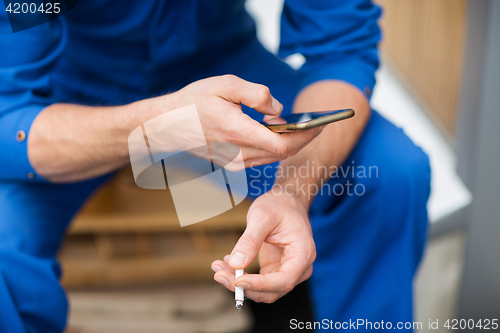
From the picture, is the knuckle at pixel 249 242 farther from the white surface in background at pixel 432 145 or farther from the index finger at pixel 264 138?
the white surface in background at pixel 432 145

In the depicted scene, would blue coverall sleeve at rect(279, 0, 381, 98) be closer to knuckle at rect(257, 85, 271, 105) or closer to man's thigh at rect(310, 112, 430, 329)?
man's thigh at rect(310, 112, 430, 329)

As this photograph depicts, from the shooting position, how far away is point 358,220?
45cm

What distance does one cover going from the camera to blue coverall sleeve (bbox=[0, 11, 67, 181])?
0.37 meters

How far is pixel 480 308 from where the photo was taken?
0.57m

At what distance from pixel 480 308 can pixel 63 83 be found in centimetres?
57

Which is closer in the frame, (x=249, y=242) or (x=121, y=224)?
(x=249, y=242)

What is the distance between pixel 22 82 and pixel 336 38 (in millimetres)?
304

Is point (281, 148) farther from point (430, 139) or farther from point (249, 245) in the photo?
point (430, 139)

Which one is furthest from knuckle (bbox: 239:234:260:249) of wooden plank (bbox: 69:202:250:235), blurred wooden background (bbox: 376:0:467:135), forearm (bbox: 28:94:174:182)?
blurred wooden background (bbox: 376:0:467:135)

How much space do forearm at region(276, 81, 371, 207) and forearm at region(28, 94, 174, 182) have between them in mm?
135

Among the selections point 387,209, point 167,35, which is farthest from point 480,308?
point 167,35

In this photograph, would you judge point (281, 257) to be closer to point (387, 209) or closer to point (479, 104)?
point (387, 209)

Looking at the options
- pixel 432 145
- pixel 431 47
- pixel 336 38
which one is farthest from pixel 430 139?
pixel 336 38

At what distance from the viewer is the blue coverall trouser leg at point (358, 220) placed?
1.39ft
